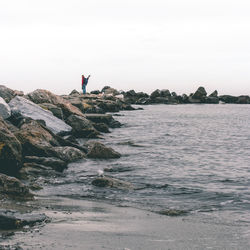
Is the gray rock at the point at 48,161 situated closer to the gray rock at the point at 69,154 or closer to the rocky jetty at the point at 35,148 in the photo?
the rocky jetty at the point at 35,148

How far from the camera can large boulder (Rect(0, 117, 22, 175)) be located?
11719 millimetres

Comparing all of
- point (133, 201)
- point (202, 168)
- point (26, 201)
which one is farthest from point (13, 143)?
point (202, 168)

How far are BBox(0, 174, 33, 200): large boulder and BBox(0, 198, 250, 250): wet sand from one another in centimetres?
106

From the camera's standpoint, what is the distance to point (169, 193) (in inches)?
429

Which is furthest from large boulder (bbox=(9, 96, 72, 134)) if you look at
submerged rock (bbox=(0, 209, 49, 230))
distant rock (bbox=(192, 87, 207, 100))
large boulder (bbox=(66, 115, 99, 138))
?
distant rock (bbox=(192, 87, 207, 100))

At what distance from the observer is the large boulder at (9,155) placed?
38.4ft

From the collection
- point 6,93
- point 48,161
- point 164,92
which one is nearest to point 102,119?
point 6,93

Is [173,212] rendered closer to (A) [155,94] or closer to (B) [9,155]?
(B) [9,155]

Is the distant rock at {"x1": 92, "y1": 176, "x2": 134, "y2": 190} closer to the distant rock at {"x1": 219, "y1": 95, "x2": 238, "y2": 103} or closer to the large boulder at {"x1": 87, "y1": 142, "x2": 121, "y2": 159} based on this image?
the large boulder at {"x1": 87, "y1": 142, "x2": 121, "y2": 159}

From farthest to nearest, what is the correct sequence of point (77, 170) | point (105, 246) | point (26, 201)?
point (77, 170), point (26, 201), point (105, 246)

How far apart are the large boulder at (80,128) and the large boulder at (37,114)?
1833 mm

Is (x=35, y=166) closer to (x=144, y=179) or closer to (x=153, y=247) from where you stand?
(x=144, y=179)

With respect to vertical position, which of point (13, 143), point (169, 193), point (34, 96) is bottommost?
point (169, 193)

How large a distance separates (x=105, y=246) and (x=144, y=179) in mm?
6821
